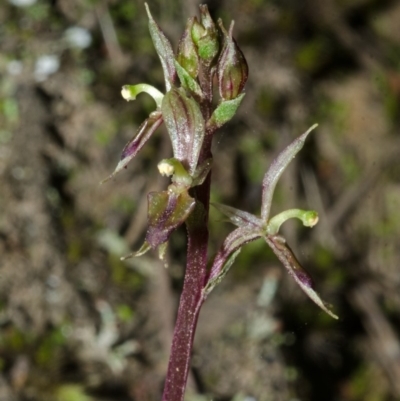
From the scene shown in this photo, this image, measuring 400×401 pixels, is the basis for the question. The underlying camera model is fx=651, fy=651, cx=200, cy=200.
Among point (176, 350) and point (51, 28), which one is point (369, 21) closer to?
point (51, 28)

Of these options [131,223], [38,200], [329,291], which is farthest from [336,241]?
[38,200]

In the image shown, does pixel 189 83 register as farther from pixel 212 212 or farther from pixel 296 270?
pixel 212 212

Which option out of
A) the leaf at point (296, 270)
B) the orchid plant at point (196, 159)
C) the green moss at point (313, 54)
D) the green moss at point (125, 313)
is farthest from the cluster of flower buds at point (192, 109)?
the green moss at point (313, 54)

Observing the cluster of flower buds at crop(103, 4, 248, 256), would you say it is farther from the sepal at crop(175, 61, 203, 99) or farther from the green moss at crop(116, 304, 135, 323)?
the green moss at crop(116, 304, 135, 323)

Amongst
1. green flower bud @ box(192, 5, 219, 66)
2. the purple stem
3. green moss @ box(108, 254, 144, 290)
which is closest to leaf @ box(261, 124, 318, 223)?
the purple stem

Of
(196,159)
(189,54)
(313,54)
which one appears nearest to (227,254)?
(196,159)

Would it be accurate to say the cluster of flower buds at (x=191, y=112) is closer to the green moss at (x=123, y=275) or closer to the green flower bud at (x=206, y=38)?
the green flower bud at (x=206, y=38)

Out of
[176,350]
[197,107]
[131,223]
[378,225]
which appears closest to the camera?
[197,107]
